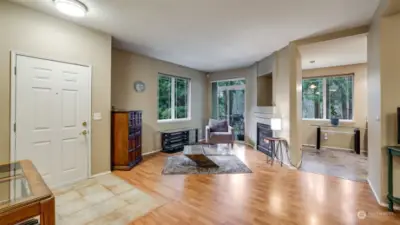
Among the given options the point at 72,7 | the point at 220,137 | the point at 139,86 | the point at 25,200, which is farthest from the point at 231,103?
the point at 25,200

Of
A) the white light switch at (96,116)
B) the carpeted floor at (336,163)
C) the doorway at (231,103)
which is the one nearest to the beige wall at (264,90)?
the doorway at (231,103)

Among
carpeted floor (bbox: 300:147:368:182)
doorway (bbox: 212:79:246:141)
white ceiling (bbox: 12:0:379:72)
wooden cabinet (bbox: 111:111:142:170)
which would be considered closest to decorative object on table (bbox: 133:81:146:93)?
white ceiling (bbox: 12:0:379:72)

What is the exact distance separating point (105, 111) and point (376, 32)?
14.6ft

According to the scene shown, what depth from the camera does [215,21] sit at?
3.15 m

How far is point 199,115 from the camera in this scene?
24.1 feet

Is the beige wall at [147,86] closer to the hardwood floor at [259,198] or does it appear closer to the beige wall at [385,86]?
the hardwood floor at [259,198]

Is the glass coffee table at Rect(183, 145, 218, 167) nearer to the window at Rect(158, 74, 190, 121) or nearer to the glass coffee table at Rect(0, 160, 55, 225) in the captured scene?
the window at Rect(158, 74, 190, 121)

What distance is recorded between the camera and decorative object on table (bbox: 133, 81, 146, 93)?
508 cm

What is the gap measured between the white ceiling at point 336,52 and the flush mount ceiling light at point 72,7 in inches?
151

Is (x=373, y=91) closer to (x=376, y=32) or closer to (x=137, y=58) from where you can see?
(x=376, y=32)

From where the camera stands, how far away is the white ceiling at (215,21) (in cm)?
263

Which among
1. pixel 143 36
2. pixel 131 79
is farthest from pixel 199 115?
pixel 143 36

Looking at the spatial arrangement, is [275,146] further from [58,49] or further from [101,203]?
[58,49]

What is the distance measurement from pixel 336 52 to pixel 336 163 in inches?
97.9
